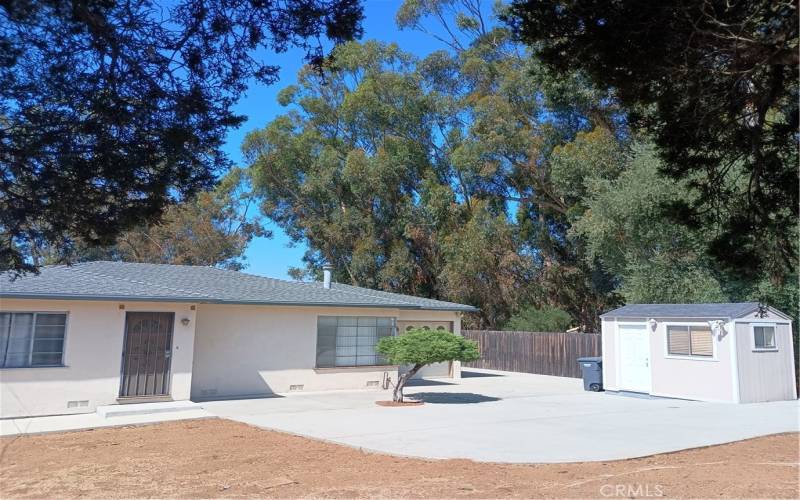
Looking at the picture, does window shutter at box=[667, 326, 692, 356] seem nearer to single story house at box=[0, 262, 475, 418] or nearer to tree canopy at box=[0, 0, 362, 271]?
single story house at box=[0, 262, 475, 418]

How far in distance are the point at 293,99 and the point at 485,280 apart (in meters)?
17.8

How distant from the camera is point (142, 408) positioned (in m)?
12.3

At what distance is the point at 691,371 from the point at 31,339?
15.7 m

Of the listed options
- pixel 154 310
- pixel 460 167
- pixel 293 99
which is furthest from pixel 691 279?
pixel 293 99

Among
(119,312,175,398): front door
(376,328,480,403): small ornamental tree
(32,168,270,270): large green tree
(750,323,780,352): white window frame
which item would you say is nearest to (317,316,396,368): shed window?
(376,328,480,403): small ornamental tree

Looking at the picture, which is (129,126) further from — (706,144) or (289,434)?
(706,144)

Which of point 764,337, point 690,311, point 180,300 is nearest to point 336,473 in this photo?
point 180,300

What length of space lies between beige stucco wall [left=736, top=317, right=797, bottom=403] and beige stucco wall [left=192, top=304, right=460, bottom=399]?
1008 cm

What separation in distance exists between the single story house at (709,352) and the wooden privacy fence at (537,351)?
5149mm

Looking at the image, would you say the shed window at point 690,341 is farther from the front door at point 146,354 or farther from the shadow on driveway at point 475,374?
the front door at point 146,354

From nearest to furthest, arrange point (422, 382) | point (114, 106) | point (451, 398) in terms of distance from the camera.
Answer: point (114, 106) < point (451, 398) < point (422, 382)

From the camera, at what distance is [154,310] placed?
1366 centimetres

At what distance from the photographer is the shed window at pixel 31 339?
1205 centimetres

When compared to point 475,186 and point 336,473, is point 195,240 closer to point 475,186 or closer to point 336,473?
point 475,186
